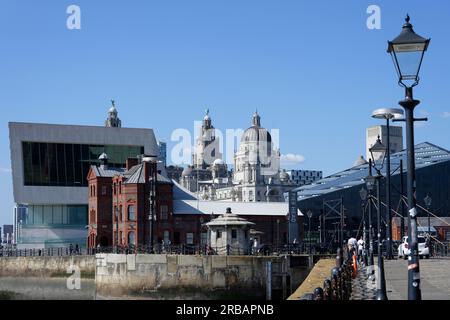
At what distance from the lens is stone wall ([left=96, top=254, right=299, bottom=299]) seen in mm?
53281

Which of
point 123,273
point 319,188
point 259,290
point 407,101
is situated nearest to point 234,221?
point 259,290

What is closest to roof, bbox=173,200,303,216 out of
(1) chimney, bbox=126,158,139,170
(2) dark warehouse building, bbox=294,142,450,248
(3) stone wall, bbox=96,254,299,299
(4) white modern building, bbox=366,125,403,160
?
(2) dark warehouse building, bbox=294,142,450,248

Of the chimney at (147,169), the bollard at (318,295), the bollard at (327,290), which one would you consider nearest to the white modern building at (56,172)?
the chimney at (147,169)

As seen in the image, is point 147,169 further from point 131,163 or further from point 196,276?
point 196,276

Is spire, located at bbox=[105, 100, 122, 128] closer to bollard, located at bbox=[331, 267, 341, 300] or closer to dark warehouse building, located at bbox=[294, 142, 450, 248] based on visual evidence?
dark warehouse building, located at bbox=[294, 142, 450, 248]

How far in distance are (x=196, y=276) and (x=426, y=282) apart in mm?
27749

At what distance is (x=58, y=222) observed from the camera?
96.1 m

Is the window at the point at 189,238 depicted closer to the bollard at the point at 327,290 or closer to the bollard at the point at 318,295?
the bollard at the point at 327,290

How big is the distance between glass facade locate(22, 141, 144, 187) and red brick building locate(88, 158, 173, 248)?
13.0m

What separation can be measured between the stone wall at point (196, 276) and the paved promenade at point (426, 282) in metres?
16.0

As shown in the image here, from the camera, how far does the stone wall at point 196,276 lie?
53281mm

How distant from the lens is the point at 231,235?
56.8m
